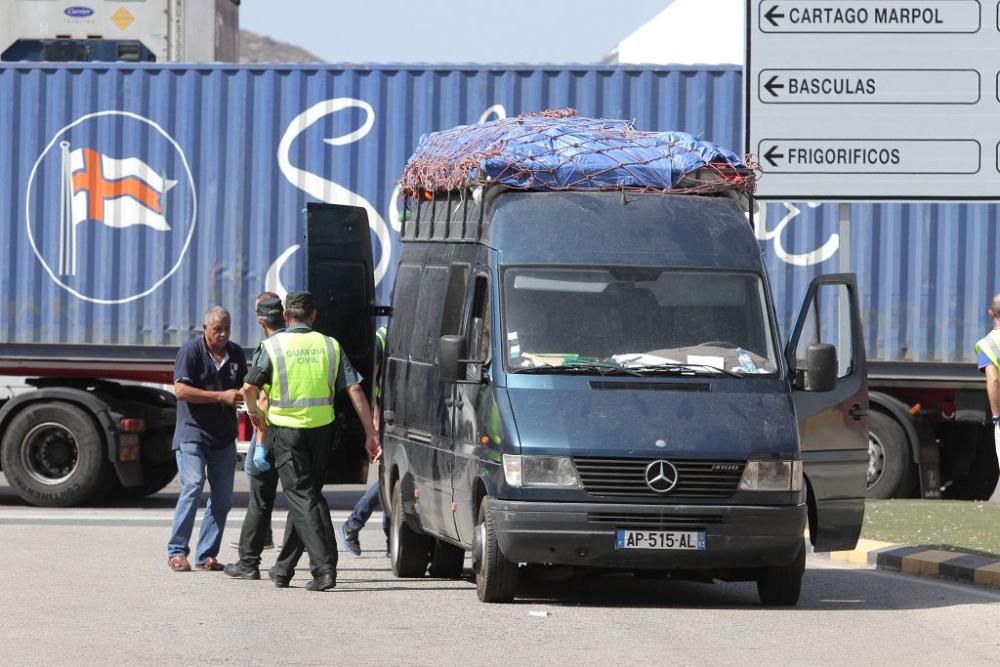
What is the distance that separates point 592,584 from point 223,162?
23.0ft

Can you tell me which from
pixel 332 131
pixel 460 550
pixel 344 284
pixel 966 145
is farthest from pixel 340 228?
pixel 966 145

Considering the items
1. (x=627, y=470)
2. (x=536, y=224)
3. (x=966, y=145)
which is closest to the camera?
(x=627, y=470)

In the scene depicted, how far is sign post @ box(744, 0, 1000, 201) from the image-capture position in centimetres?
1544

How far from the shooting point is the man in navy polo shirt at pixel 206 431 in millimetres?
12562

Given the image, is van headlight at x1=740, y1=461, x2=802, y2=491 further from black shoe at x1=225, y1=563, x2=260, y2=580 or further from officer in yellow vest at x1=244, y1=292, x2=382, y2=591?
black shoe at x1=225, y1=563, x2=260, y2=580

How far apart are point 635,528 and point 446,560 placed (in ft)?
7.74

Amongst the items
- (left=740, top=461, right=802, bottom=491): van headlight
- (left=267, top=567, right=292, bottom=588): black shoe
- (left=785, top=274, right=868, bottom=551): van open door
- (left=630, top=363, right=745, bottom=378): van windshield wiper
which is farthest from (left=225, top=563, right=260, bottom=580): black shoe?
(left=785, top=274, right=868, bottom=551): van open door

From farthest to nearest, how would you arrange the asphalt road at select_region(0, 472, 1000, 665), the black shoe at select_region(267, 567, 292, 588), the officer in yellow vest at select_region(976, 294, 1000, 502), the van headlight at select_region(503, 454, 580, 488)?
the officer in yellow vest at select_region(976, 294, 1000, 502) → the black shoe at select_region(267, 567, 292, 588) → the van headlight at select_region(503, 454, 580, 488) → the asphalt road at select_region(0, 472, 1000, 665)

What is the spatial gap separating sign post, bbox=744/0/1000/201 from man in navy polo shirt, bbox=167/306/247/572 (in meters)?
4.81

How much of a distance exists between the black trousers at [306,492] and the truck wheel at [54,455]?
18.9ft

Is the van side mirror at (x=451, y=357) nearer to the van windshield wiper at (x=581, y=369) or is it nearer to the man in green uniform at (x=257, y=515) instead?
the van windshield wiper at (x=581, y=369)

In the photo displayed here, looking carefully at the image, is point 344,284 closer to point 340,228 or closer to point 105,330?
point 340,228

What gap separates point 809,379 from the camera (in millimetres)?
11141

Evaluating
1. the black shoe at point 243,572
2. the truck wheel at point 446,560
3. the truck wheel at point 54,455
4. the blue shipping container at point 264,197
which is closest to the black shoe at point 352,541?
the truck wheel at point 446,560
